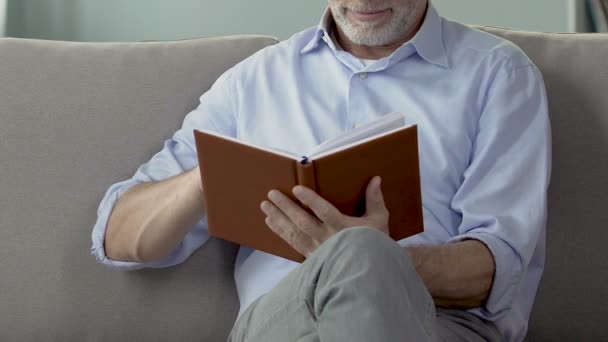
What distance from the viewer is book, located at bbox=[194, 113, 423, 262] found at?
126 centimetres

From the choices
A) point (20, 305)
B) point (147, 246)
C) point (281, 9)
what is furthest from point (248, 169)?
point (281, 9)

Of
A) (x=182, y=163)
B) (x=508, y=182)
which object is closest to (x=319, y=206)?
(x=508, y=182)

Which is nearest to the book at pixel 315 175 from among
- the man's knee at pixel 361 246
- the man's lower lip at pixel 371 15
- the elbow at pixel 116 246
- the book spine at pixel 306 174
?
the book spine at pixel 306 174

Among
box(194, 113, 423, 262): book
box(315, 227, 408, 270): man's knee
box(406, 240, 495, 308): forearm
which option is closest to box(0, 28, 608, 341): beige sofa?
box(406, 240, 495, 308): forearm

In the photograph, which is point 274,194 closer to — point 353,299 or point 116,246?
point 353,299

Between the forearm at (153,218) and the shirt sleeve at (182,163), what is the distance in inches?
0.7

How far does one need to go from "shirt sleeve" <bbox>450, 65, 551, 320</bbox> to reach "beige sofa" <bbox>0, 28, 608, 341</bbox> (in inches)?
5.1

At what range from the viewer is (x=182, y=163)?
5.70 ft

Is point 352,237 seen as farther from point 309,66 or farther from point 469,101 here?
point 309,66

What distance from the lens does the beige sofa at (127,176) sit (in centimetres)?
167

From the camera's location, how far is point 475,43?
1.69 metres

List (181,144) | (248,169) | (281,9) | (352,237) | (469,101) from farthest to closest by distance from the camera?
(281,9) < (181,144) < (469,101) < (248,169) < (352,237)

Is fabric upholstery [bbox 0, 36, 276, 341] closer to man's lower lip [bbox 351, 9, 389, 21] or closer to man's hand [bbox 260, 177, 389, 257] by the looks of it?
man's lower lip [bbox 351, 9, 389, 21]

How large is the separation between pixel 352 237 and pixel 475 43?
2.17 ft
